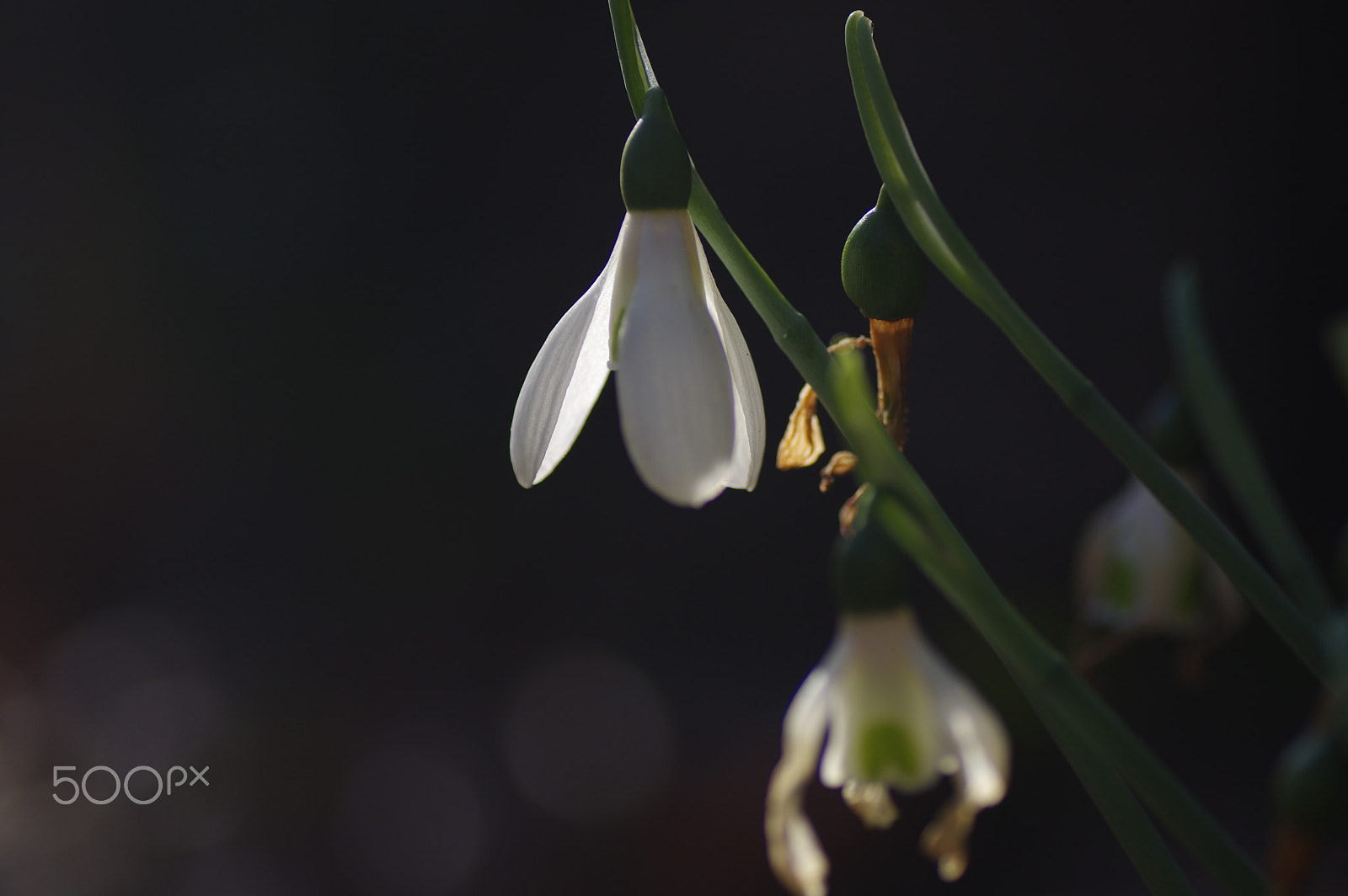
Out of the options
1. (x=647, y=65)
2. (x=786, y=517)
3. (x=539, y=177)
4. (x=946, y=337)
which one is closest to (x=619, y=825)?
(x=786, y=517)

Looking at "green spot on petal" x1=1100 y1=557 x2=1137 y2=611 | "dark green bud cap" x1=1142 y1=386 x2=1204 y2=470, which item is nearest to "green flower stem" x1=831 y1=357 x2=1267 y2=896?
"dark green bud cap" x1=1142 y1=386 x2=1204 y2=470

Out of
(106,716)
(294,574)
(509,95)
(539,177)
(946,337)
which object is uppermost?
(509,95)

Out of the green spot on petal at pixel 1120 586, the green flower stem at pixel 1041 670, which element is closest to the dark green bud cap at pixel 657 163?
the green flower stem at pixel 1041 670

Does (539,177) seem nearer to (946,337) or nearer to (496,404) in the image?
(496,404)

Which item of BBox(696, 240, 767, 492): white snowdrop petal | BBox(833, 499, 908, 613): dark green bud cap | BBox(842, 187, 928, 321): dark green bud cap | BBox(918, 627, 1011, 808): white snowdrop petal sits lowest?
BBox(918, 627, 1011, 808): white snowdrop petal

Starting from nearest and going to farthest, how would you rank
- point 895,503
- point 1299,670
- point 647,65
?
point 895,503
point 647,65
point 1299,670

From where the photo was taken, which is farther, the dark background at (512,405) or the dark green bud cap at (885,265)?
the dark background at (512,405)

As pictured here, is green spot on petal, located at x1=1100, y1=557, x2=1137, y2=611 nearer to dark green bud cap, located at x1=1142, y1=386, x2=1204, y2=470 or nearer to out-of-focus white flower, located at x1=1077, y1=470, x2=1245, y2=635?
out-of-focus white flower, located at x1=1077, y1=470, x2=1245, y2=635
